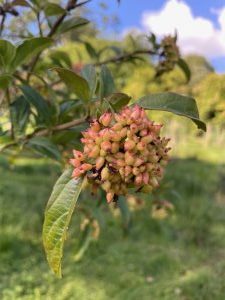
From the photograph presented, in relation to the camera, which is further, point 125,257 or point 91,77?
point 125,257

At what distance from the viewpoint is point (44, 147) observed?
94cm

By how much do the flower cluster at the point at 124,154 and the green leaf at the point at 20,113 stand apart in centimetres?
44

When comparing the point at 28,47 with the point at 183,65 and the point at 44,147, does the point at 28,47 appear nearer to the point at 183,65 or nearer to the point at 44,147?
the point at 44,147

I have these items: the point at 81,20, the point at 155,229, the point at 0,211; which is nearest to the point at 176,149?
the point at 155,229

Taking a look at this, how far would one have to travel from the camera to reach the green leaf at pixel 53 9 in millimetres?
956

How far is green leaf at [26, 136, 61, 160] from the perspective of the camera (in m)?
0.91

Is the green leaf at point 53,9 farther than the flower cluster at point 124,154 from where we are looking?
Yes

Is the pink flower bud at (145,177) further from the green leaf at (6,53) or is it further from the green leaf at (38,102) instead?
the green leaf at (38,102)

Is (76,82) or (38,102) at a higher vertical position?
(76,82)

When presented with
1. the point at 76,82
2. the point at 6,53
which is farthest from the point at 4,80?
the point at 76,82

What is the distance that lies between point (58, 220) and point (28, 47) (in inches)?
12.7

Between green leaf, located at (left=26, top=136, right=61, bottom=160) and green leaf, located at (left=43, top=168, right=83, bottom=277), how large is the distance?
0.32 metres

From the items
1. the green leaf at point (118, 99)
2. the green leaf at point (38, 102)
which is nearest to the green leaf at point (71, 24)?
the green leaf at point (38, 102)

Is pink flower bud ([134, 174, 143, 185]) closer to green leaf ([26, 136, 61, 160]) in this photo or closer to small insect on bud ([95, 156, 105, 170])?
small insect on bud ([95, 156, 105, 170])
